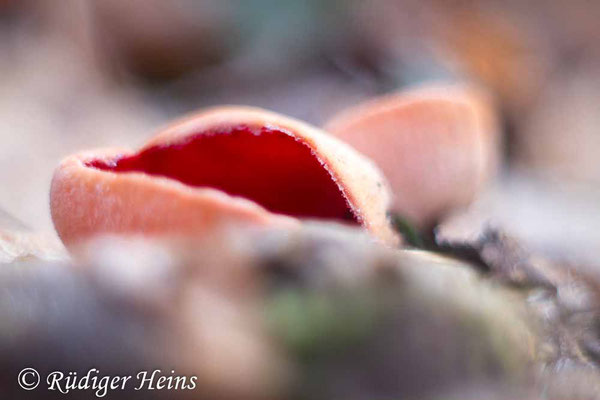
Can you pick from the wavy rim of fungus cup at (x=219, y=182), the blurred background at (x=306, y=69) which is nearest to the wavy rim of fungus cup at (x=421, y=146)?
the wavy rim of fungus cup at (x=219, y=182)

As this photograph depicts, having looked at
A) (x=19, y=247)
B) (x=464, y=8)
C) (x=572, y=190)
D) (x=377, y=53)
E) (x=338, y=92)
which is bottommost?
(x=19, y=247)

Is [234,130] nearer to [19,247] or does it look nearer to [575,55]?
[19,247]

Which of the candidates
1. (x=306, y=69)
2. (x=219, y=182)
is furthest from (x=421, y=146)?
(x=306, y=69)

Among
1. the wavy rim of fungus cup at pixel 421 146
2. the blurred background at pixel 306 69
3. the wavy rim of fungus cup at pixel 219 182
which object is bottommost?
the wavy rim of fungus cup at pixel 219 182

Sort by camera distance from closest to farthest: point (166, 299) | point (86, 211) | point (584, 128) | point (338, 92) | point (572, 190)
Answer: point (166, 299) → point (86, 211) → point (572, 190) → point (338, 92) → point (584, 128)

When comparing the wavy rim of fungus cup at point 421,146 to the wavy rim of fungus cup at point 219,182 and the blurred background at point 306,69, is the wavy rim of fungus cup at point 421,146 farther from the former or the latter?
the blurred background at point 306,69

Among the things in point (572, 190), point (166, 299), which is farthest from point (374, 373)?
point (572, 190)
